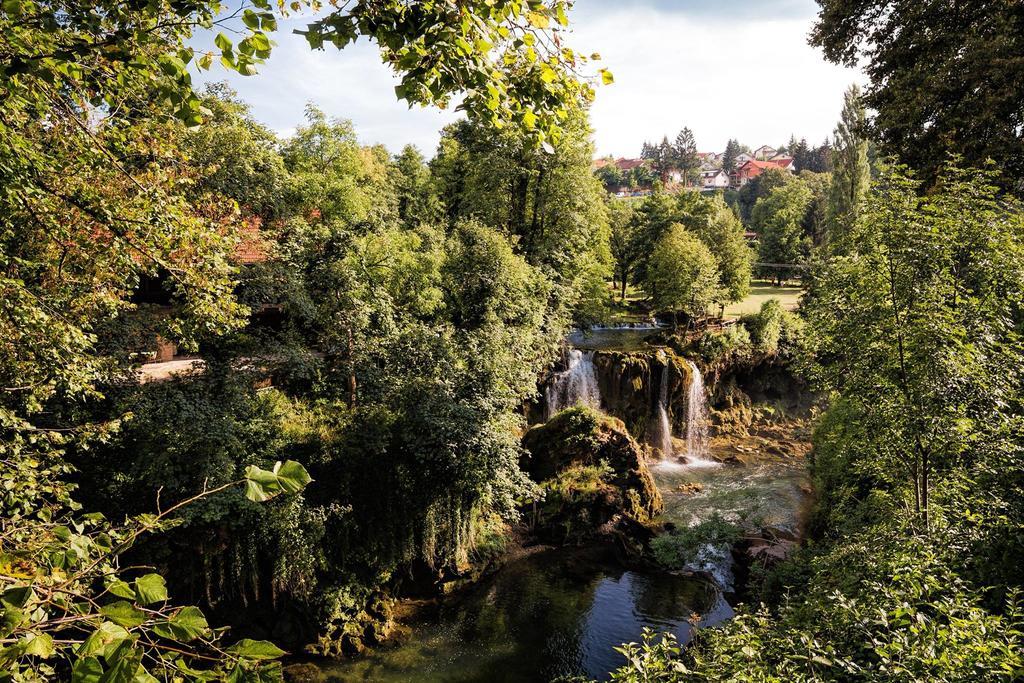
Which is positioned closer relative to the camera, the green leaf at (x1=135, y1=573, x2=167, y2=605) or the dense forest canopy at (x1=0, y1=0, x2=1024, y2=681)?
the green leaf at (x1=135, y1=573, x2=167, y2=605)

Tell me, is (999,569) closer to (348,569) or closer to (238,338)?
(348,569)

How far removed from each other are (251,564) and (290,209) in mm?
11963

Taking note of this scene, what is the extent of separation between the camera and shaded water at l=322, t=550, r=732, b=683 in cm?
1096

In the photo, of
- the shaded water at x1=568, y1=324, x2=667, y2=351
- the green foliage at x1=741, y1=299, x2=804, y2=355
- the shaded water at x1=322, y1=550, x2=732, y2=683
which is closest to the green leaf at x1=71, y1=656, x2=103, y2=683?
the shaded water at x1=322, y1=550, x2=732, y2=683

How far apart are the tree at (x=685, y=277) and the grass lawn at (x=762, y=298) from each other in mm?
6682

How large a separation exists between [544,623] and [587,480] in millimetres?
4773

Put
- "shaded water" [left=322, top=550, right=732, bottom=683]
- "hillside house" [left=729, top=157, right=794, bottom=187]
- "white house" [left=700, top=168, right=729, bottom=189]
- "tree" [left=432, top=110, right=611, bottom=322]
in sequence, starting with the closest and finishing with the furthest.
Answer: "shaded water" [left=322, top=550, right=732, bottom=683] < "tree" [left=432, top=110, right=611, bottom=322] < "hillside house" [left=729, top=157, right=794, bottom=187] < "white house" [left=700, top=168, right=729, bottom=189]

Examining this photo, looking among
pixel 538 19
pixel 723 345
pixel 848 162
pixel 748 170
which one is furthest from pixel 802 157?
pixel 538 19

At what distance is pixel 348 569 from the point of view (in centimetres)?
1197

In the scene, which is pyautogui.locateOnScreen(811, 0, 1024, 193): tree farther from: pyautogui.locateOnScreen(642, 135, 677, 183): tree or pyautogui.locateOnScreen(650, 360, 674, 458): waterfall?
pyautogui.locateOnScreen(642, 135, 677, 183): tree

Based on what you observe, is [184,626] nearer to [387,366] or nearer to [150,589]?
[150,589]

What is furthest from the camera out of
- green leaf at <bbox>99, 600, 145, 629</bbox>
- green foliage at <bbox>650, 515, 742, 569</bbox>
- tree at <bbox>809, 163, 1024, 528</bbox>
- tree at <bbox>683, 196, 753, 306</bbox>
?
tree at <bbox>683, 196, 753, 306</bbox>

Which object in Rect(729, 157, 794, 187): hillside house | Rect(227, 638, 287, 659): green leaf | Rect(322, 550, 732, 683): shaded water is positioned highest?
Rect(729, 157, 794, 187): hillside house

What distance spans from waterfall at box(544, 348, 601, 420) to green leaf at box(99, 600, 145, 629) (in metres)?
19.5
